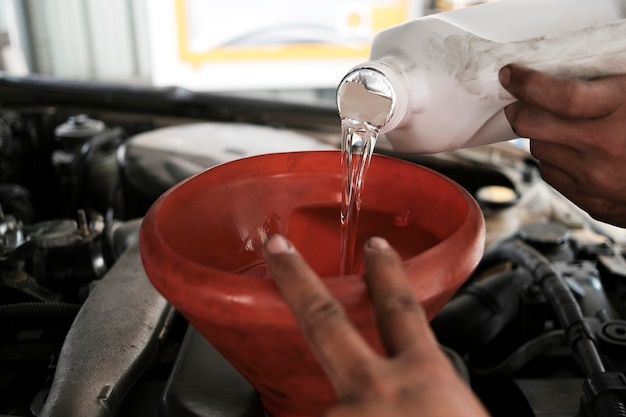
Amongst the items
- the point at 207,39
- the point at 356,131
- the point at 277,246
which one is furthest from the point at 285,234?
the point at 207,39

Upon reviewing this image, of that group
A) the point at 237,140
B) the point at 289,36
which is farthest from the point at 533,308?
the point at 289,36

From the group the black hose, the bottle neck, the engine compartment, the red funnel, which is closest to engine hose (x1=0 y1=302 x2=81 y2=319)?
the engine compartment

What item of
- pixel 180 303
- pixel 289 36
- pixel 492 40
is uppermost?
pixel 492 40

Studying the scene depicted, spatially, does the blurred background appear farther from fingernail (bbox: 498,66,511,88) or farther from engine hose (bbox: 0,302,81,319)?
fingernail (bbox: 498,66,511,88)

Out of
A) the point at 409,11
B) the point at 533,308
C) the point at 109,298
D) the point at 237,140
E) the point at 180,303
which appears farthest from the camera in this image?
the point at 409,11

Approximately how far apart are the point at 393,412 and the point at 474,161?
40.9 inches

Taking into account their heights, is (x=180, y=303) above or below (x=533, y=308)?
above

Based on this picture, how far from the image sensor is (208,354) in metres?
0.53

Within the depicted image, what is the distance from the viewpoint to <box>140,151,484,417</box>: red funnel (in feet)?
1.11

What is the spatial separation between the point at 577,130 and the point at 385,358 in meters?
0.34

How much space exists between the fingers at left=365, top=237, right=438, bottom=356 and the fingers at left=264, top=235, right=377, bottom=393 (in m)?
0.02

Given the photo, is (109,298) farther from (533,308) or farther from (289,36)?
(289,36)

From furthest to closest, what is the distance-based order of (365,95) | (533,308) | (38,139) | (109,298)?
(38,139), (533,308), (109,298), (365,95)

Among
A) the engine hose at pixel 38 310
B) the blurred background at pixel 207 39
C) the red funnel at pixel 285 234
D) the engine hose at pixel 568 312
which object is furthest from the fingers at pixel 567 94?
the blurred background at pixel 207 39
